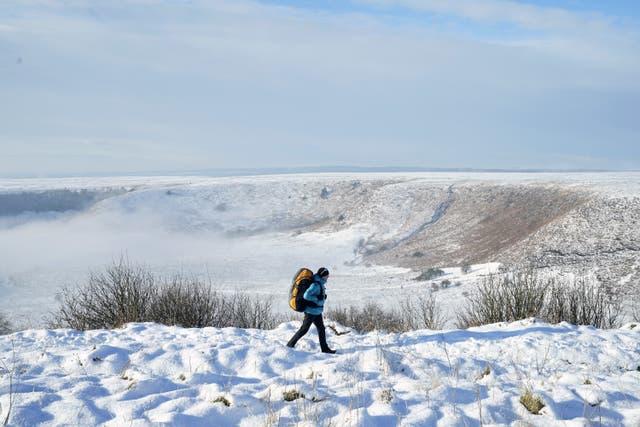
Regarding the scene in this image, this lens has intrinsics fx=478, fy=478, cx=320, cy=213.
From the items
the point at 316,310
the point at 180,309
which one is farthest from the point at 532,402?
the point at 180,309

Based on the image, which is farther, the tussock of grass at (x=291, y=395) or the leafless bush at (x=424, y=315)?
the leafless bush at (x=424, y=315)

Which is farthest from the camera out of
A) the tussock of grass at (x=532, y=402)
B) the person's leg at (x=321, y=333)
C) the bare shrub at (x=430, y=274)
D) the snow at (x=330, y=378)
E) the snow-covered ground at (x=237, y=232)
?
the snow-covered ground at (x=237, y=232)

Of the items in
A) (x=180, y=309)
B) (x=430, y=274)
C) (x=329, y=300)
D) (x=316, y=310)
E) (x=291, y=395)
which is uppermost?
(x=316, y=310)

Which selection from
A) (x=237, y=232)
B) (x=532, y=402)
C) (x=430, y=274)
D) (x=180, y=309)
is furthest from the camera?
(x=237, y=232)

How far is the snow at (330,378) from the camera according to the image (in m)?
5.67

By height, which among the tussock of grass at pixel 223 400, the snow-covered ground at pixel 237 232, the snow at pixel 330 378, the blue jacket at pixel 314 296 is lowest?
the snow-covered ground at pixel 237 232

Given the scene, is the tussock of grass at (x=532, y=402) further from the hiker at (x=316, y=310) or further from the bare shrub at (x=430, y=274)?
the bare shrub at (x=430, y=274)

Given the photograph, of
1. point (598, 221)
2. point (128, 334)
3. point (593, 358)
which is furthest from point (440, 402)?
point (598, 221)

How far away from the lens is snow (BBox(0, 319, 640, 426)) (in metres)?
5.67

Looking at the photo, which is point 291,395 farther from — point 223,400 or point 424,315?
point 424,315

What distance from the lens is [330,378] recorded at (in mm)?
7160

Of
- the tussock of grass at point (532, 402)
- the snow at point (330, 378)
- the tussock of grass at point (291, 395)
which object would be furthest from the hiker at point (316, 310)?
the tussock of grass at point (532, 402)

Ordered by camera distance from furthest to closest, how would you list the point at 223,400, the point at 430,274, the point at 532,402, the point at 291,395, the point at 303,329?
the point at 430,274 → the point at 303,329 → the point at 291,395 → the point at 223,400 → the point at 532,402

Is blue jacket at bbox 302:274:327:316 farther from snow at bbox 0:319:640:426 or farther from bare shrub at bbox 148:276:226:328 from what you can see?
bare shrub at bbox 148:276:226:328
